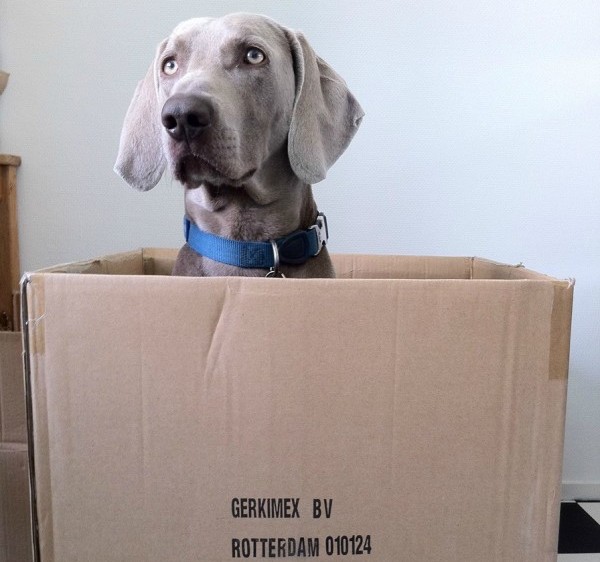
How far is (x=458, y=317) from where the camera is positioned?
2.27ft

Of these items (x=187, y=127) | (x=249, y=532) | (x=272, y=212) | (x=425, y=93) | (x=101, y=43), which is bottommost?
(x=249, y=532)

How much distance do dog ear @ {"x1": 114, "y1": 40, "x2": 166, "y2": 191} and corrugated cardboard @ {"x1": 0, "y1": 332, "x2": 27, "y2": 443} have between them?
0.39m

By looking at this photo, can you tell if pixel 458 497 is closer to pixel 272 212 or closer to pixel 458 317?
pixel 458 317

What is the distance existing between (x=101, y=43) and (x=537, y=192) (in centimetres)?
138

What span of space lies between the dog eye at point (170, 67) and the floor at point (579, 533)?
1.44 meters

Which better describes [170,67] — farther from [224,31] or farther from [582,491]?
[582,491]

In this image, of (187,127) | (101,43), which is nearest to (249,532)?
(187,127)

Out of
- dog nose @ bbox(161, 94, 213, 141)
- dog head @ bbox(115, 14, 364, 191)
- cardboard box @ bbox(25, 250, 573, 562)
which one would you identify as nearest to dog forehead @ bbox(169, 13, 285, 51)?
dog head @ bbox(115, 14, 364, 191)

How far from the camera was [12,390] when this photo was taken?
2.83 ft

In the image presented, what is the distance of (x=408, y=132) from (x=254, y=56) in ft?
2.80

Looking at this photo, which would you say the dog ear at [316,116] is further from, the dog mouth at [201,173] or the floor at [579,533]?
the floor at [579,533]

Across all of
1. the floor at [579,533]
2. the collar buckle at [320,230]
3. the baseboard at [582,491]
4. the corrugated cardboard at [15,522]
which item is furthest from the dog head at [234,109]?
the baseboard at [582,491]

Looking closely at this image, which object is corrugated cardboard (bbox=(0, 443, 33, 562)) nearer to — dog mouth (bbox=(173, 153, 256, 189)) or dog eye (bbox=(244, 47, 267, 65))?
dog mouth (bbox=(173, 153, 256, 189))

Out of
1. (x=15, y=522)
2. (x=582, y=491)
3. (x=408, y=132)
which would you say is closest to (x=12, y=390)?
(x=15, y=522)
